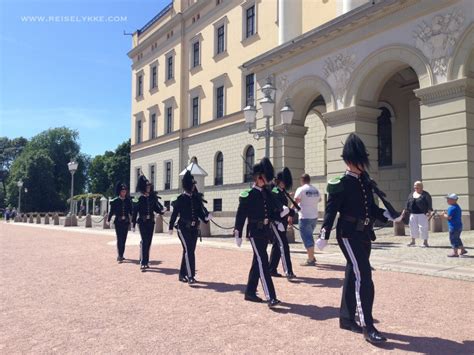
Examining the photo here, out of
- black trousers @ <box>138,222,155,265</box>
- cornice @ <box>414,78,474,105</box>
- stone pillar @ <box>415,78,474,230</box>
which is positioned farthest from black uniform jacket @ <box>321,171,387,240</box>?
cornice @ <box>414,78,474,105</box>

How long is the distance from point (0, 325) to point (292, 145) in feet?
61.0

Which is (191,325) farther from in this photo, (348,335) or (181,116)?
(181,116)

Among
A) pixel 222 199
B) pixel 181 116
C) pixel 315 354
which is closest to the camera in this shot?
pixel 315 354

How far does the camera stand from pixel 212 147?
33.0m

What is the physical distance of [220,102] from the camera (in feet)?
108

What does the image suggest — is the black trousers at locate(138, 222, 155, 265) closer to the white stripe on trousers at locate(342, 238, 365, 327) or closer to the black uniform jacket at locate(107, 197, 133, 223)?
the black uniform jacket at locate(107, 197, 133, 223)

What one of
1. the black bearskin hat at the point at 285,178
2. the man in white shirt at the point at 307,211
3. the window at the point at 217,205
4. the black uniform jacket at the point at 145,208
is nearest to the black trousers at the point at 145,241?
the black uniform jacket at the point at 145,208

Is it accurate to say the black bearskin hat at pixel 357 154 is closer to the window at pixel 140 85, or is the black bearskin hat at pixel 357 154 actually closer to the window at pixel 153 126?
the window at pixel 153 126

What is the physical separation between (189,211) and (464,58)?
1160 centimetres

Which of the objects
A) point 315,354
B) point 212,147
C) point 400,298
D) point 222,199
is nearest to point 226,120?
point 212,147

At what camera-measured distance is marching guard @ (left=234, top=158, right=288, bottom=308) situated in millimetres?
6418

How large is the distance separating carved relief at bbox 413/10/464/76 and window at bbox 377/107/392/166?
22.6ft

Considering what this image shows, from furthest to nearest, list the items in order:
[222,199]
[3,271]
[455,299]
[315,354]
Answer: [222,199] < [3,271] < [455,299] < [315,354]

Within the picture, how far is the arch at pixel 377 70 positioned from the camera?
1681 cm
